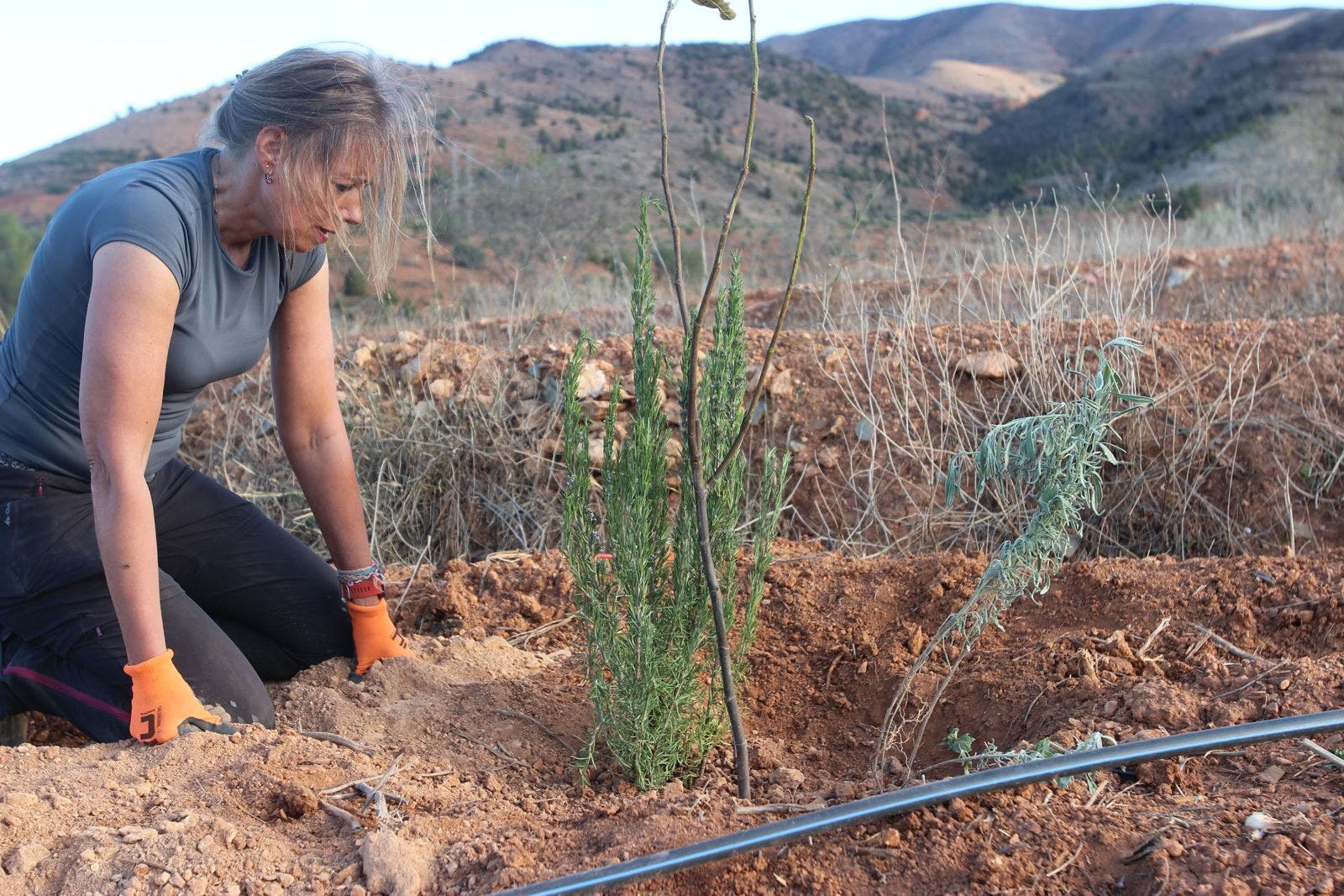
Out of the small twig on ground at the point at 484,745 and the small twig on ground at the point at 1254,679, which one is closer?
the small twig on ground at the point at 1254,679

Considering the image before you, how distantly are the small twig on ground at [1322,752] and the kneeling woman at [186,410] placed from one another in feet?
6.50

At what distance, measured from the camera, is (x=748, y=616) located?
6.81 feet

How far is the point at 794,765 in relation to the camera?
221 cm

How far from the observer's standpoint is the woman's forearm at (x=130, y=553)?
1994mm

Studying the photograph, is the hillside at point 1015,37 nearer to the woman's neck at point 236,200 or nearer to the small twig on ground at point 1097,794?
the woman's neck at point 236,200

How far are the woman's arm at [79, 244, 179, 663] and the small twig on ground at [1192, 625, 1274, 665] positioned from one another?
2.25 metres

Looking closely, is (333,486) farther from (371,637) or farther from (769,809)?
(769,809)

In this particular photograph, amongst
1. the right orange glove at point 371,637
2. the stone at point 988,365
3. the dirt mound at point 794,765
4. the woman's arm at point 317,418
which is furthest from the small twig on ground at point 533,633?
the stone at point 988,365

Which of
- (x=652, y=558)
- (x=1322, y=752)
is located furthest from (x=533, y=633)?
(x=1322, y=752)

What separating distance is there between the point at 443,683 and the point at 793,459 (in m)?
1.98

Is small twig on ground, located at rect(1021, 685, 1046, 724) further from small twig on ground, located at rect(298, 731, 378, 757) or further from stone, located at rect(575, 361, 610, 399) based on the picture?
stone, located at rect(575, 361, 610, 399)

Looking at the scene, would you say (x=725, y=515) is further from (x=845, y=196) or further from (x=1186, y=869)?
(x=845, y=196)

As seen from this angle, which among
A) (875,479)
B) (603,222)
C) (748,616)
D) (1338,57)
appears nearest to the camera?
(748,616)

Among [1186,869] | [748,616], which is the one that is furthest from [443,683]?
[1186,869]
